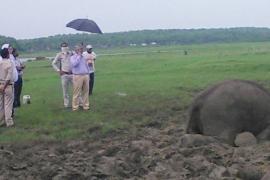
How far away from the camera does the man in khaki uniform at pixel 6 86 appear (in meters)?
14.2

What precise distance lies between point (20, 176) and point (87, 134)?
14.1 ft

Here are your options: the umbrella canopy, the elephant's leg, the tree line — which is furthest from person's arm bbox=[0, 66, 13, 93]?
the tree line

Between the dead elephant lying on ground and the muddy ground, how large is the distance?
0.40m

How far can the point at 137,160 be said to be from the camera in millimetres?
10227

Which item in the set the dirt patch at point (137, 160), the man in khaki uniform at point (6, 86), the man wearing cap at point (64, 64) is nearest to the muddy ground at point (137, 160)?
the dirt patch at point (137, 160)

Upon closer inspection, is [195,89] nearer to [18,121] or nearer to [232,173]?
[18,121]

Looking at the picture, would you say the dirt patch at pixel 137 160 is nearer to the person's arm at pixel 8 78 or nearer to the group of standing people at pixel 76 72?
the person's arm at pixel 8 78

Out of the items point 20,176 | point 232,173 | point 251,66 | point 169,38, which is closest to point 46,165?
point 20,176

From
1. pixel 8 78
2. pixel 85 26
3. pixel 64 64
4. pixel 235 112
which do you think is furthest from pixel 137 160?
pixel 85 26

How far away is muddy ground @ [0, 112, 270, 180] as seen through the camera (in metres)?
9.00

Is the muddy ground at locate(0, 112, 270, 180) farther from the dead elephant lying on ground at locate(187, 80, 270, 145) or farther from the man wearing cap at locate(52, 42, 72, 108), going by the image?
the man wearing cap at locate(52, 42, 72, 108)

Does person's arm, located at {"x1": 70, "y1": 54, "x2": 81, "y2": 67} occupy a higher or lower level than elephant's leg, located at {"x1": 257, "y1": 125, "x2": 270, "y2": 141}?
higher

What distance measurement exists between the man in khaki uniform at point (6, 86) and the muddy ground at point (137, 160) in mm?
1860

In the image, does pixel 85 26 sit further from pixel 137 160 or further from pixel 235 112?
pixel 137 160
